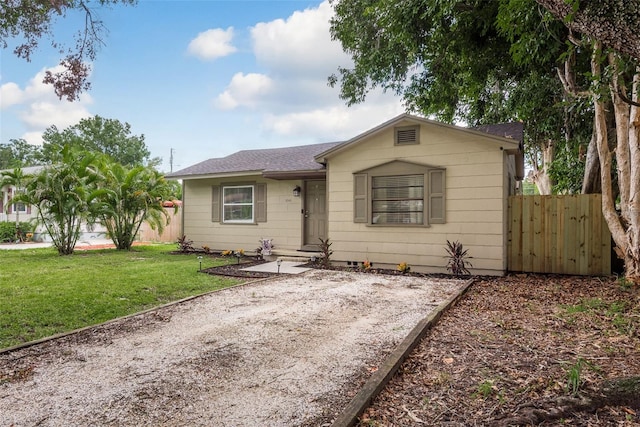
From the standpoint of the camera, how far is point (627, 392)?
2.11 metres

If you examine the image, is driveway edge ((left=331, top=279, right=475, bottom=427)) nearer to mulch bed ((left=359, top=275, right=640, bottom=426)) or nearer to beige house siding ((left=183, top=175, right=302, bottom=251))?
mulch bed ((left=359, top=275, right=640, bottom=426))

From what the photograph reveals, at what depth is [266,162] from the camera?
11.1m

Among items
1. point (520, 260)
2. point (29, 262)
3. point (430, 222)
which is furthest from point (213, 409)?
point (29, 262)

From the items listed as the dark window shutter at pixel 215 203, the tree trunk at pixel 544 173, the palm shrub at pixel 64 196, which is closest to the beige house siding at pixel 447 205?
the dark window shutter at pixel 215 203

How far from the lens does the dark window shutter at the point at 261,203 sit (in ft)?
35.4

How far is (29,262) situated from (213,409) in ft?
30.0

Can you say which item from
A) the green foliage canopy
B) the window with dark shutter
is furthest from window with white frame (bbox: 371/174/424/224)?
the green foliage canopy

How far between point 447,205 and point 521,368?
16.7ft

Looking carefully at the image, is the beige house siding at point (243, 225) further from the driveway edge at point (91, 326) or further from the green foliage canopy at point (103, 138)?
the green foliage canopy at point (103, 138)

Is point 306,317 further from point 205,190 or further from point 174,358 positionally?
point 205,190

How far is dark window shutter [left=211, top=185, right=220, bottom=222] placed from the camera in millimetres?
11516

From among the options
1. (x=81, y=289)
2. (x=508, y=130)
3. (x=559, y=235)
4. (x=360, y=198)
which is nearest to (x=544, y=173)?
(x=508, y=130)

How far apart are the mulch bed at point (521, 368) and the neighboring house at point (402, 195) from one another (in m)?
2.62

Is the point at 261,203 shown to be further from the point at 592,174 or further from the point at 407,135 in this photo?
the point at 592,174
